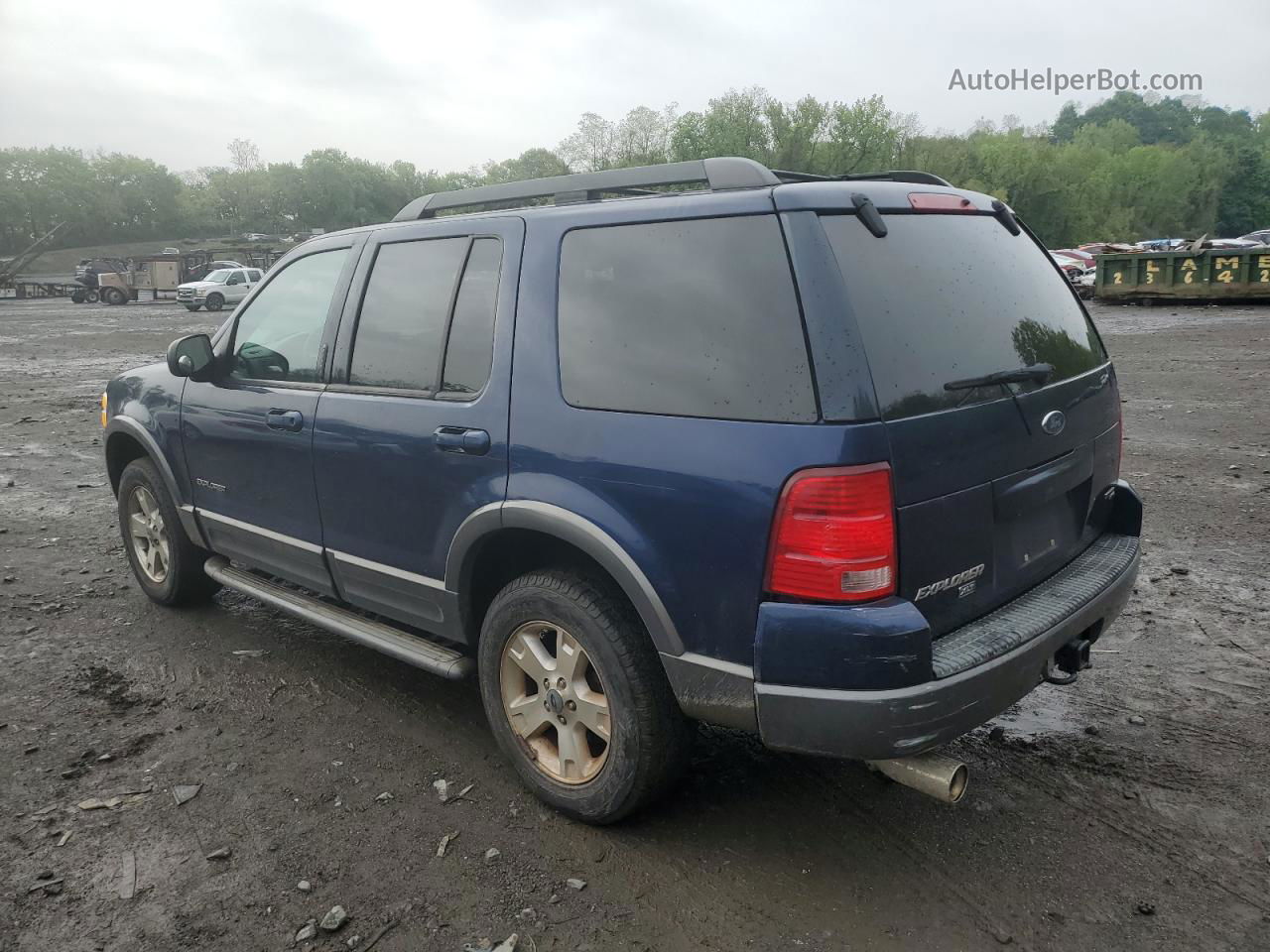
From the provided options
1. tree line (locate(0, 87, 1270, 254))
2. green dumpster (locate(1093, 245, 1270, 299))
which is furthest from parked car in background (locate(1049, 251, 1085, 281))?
tree line (locate(0, 87, 1270, 254))

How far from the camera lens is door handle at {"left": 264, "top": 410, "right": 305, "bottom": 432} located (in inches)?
155

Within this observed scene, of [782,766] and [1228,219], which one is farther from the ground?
[1228,219]

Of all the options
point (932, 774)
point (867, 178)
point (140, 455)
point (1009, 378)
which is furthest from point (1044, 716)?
point (140, 455)

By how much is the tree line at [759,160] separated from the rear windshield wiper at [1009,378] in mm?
52393

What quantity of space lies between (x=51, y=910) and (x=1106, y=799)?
3.32 metres

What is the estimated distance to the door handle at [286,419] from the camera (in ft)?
12.9

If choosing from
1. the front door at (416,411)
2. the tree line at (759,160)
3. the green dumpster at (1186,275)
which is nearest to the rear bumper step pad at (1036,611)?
the front door at (416,411)

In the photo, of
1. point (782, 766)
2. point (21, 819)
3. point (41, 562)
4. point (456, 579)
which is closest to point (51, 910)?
point (21, 819)

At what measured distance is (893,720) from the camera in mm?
2461

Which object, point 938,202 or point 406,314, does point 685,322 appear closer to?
point 938,202

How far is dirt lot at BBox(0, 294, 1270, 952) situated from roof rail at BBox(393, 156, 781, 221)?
2.05 meters

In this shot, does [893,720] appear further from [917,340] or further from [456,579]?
[456,579]

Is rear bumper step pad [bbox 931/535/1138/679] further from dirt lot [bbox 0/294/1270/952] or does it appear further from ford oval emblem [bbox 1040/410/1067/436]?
dirt lot [bbox 0/294/1270/952]

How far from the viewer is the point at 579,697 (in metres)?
3.05
